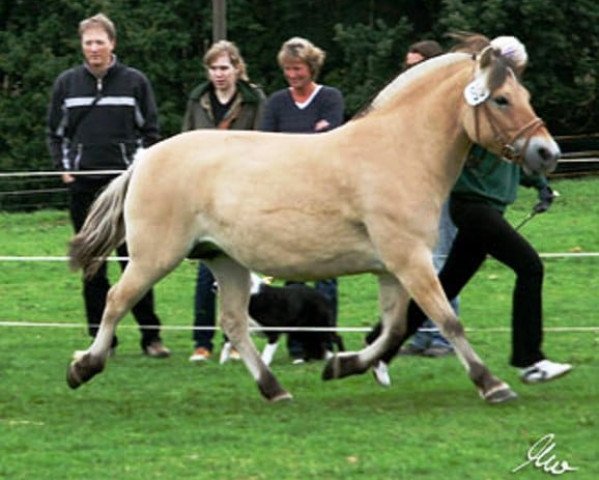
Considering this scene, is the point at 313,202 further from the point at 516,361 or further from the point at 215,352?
the point at 215,352

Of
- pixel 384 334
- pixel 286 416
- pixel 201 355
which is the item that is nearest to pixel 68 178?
pixel 201 355

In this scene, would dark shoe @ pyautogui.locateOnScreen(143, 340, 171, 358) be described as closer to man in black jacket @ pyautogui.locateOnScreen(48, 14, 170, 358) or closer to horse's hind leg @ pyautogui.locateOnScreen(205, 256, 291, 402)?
man in black jacket @ pyautogui.locateOnScreen(48, 14, 170, 358)

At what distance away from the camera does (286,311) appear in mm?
11492

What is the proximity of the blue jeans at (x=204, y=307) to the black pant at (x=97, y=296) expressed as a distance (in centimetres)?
28


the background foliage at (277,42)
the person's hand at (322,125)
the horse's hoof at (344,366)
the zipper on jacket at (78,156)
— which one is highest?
the person's hand at (322,125)

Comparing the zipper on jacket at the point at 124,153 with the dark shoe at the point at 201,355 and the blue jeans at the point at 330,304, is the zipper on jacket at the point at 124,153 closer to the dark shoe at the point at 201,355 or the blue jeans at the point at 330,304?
the dark shoe at the point at 201,355

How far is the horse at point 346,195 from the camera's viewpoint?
945cm

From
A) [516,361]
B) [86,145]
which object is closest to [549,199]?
[516,361]

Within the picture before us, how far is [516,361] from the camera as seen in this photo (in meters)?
9.98

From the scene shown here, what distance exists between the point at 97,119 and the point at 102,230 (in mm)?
1601

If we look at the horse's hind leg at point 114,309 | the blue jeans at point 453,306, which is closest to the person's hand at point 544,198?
the blue jeans at point 453,306

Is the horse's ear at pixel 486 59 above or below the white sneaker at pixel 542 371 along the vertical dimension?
above

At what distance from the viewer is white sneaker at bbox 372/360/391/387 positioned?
404 inches

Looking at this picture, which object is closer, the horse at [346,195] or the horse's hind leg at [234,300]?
the horse at [346,195]
